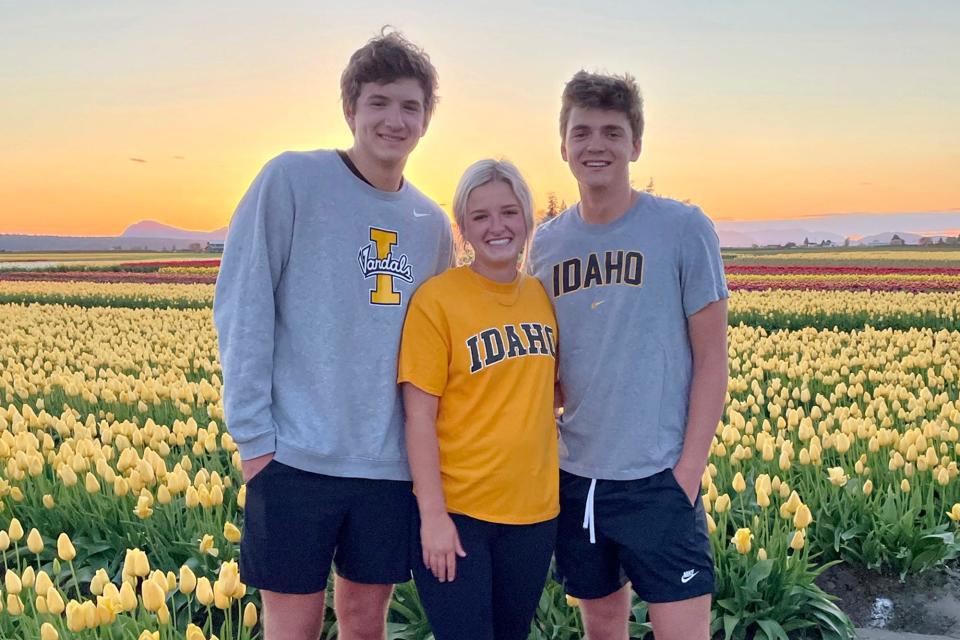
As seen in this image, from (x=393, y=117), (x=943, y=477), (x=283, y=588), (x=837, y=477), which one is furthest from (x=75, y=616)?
(x=943, y=477)

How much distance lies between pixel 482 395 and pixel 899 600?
3017 millimetres

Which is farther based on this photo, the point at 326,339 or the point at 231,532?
the point at 231,532

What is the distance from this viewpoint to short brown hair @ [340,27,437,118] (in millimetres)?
2529

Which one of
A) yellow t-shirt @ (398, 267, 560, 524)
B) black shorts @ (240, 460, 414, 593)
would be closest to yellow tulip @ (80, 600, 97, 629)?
black shorts @ (240, 460, 414, 593)

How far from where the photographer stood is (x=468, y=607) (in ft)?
7.97

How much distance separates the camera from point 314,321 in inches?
99.0

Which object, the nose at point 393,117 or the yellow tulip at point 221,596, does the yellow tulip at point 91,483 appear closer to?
the yellow tulip at point 221,596

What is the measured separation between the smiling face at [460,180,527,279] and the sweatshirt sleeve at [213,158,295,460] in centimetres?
55

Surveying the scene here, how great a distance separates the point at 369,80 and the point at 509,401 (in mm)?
1065

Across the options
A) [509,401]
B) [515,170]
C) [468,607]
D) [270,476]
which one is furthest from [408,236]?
[468,607]

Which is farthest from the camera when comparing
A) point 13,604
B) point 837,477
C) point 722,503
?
point 837,477

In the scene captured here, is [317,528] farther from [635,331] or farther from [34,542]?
[34,542]

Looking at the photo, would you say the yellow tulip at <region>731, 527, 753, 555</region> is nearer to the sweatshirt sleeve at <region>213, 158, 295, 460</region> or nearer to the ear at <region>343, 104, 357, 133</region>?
the sweatshirt sleeve at <region>213, 158, 295, 460</region>

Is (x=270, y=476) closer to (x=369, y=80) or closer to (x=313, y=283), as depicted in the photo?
(x=313, y=283)
